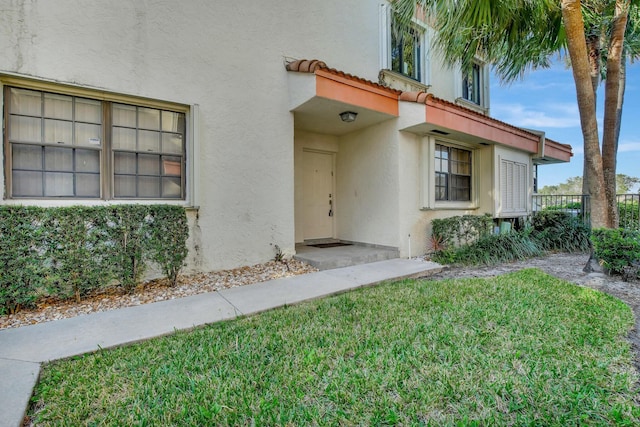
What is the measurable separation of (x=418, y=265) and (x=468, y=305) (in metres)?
2.44

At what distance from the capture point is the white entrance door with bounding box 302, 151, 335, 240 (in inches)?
333

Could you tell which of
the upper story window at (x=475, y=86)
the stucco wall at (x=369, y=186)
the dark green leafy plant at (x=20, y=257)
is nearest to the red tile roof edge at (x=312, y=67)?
the stucco wall at (x=369, y=186)

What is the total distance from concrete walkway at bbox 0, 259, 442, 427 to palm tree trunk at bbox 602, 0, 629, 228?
5.33m

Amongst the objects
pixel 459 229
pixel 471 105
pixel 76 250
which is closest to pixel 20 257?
pixel 76 250

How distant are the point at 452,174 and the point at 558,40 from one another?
377 cm

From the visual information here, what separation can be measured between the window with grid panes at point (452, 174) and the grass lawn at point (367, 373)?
5115 millimetres

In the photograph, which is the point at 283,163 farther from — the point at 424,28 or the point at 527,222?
the point at 527,222

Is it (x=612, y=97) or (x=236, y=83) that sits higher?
(x=236, y=83)

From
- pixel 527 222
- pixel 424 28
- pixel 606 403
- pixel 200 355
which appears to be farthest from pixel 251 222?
pixel 527 222

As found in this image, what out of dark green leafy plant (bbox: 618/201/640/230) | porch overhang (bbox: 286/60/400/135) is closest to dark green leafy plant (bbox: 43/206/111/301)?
porch overhang (bbox: 286/60/400/135)

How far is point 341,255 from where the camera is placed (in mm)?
6746

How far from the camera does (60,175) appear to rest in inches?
181

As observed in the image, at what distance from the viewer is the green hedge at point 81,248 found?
3.70 meters

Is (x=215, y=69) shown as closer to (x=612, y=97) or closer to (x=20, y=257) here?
(x=20, y=257)
